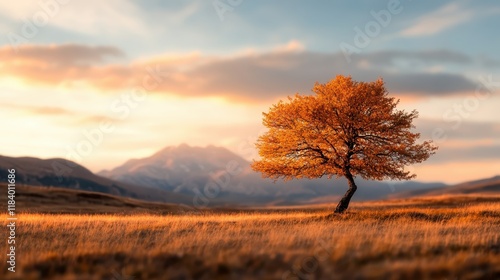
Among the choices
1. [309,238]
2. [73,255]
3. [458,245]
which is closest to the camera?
[73,255]

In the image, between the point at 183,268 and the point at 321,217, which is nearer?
the point at 183,268

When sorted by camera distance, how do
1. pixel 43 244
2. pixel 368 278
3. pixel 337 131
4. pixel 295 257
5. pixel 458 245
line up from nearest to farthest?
pixel 368 278, pixel 295 257, pixel 458 245, pixel 43 244, pixel 337 131

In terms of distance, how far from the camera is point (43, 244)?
1933 centimetres

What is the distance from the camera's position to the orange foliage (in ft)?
111

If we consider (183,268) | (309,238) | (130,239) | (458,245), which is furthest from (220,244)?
(458,245)

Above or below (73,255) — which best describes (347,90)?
above

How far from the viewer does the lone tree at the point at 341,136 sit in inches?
1334

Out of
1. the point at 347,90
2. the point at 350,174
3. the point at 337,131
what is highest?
the point at 347,90

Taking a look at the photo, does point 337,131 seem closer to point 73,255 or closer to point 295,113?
point 295,113

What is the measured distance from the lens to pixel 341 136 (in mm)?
34688

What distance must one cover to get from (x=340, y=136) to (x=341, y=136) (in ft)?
0.29

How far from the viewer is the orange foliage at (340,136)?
33.9 meters

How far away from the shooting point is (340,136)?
114ft

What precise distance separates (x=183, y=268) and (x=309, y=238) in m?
6.98
